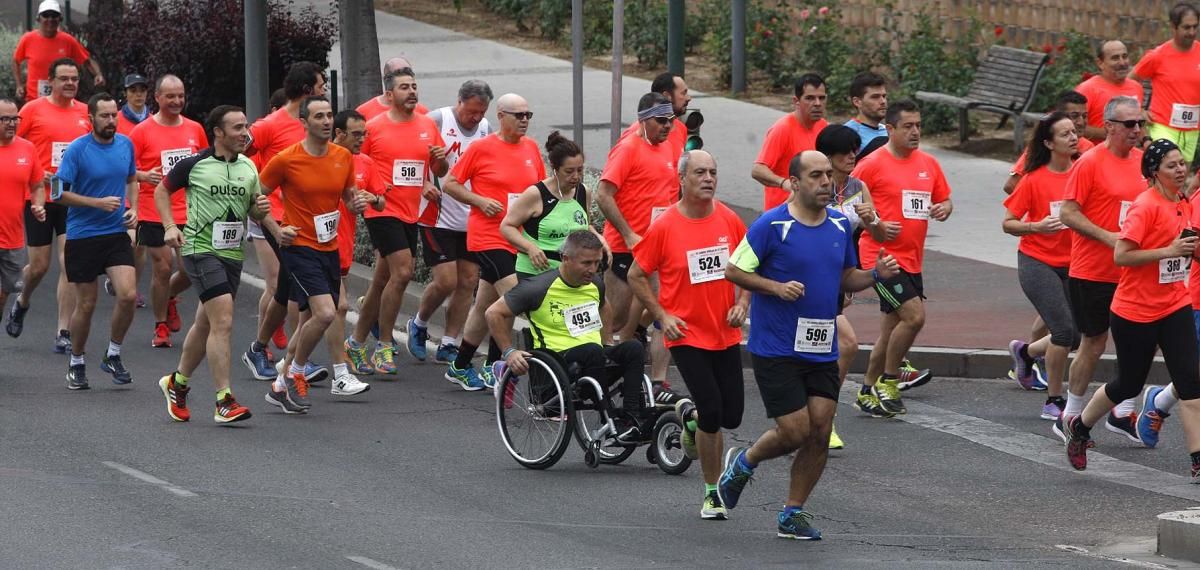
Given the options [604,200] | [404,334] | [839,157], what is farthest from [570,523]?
[404,334]

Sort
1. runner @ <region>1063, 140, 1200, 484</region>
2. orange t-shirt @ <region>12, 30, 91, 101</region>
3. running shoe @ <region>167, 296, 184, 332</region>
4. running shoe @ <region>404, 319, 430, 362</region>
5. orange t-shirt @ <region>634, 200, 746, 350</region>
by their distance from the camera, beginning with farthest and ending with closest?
orange t-shirt @ <region>12, 30, 91, 101</region>
running shoe @ <region>167, 296, 184, 332</region>
running shoe @ <region>404, 319, 430, 362</region>
runner @ <region>1063, 140, 1200, 484</region>
orange t-shirt @ <region>634, 200, 746, 350</region>

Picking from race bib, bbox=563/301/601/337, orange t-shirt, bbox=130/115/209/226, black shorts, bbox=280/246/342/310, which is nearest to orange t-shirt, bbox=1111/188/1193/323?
race bib, bbox=563/301/601/337

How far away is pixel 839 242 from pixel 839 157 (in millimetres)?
1541

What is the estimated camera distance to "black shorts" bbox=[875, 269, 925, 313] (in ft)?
36.8

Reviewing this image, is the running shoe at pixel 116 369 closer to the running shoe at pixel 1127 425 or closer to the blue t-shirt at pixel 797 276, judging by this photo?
the blue t-shirt at pixel 797 276

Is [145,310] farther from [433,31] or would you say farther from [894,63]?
[433,31]

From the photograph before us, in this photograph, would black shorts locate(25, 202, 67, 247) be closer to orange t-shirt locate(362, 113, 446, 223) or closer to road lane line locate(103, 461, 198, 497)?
orange t-shirt locate(362, 113, 446, 223)

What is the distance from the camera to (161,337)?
13.6 meters

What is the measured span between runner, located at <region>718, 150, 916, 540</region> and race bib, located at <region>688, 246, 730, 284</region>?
1.79 feet

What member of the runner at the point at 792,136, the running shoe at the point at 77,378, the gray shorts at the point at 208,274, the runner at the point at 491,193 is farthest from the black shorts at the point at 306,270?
the runner at the point at 792,136

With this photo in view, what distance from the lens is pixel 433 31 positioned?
30641 millimetres

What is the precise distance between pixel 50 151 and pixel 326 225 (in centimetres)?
367

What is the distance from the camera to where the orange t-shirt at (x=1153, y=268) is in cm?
963

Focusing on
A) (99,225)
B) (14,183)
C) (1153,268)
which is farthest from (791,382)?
(14,183)
